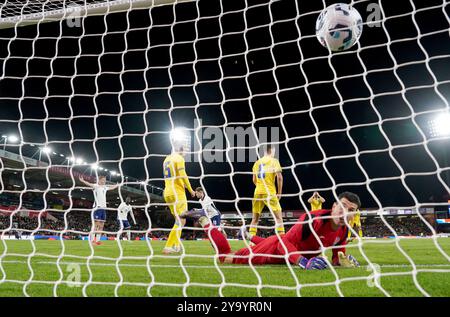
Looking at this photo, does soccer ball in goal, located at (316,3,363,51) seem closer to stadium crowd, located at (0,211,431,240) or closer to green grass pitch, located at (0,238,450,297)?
green grass pitch, located at (0,238,450,297)

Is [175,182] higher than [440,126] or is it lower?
lower

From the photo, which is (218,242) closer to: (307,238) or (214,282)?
(307,238)

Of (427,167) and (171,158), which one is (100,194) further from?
(427,167)

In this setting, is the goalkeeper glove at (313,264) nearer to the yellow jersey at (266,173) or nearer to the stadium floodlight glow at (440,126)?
the yellow jersey at (266,173)

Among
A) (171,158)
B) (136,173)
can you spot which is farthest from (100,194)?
(136,173)

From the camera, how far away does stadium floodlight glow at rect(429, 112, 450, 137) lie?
17.5 meters

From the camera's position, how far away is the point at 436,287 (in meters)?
2.52

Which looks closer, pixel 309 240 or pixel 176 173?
pixel 309 240

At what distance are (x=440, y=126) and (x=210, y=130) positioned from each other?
39.7 feet

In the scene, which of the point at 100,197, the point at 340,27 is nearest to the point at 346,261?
the point at 340,27

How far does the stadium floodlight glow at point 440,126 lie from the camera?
17467 mm

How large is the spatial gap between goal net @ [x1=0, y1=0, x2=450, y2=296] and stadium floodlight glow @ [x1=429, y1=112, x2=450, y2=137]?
139mm

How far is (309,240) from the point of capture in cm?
354

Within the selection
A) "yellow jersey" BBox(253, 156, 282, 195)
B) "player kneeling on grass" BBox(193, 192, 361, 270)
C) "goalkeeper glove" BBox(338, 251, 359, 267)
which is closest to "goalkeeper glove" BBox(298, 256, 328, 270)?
"player kneeling on grass" BBox(193, 192, 361, 270)
